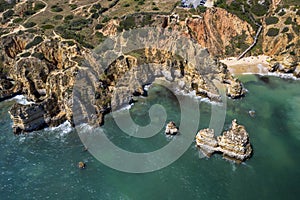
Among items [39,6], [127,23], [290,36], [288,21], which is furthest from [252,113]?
[39,6]

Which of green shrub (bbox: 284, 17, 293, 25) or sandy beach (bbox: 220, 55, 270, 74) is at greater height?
green shrub (bbox: 284, 17, 293, 25)

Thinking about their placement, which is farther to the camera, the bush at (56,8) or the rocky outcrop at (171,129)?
the bush at (56,8)

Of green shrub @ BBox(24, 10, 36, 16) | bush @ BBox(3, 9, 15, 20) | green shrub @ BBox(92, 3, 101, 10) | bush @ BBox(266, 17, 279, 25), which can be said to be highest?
bush @ BBox(266, 17, 279, 25)

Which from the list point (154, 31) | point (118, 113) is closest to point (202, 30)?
point (154, 31)

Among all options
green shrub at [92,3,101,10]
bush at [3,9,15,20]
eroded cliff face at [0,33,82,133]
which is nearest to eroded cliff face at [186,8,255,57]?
green shrub at [92,3,101,10]

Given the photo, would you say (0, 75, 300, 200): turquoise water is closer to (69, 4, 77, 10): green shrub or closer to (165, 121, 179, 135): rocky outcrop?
(165, 121, 179, 135): rocky outcrop

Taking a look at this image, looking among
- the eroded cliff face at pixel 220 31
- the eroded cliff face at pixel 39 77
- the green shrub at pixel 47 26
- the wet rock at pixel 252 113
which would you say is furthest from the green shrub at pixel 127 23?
the wet rock at pixel 252 113

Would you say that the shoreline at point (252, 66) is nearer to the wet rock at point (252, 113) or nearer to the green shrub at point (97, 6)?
the wet rock at point (252, 113)
